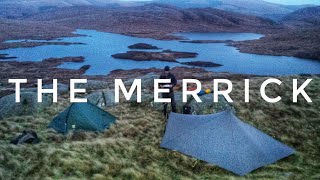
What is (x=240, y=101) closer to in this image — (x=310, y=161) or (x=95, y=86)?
(x=310, y=161)

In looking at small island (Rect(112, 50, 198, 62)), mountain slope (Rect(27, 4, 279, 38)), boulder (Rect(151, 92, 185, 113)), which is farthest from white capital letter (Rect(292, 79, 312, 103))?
mountain slope (Rect(27, 4, 279, 38))

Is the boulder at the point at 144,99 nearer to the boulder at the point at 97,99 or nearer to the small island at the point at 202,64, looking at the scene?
the boulder at the point at 97,99

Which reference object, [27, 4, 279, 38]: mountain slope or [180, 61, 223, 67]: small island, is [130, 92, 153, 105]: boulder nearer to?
[180, 61, 223, 67]: small island

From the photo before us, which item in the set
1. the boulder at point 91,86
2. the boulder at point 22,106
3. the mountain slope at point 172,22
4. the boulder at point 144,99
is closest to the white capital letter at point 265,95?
the boulder at point 144,99

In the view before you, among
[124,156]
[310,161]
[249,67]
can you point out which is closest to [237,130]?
[310,161]

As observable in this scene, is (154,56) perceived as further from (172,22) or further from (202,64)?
(172,22)

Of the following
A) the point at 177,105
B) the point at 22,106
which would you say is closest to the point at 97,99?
the point at 22,106
